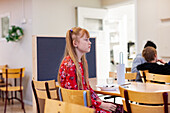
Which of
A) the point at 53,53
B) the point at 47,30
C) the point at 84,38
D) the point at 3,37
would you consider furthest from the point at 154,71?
the point at 3,37

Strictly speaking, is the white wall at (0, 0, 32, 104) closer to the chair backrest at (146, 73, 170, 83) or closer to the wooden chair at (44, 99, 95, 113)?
the chair backrest at (146, 73, 170, 83)

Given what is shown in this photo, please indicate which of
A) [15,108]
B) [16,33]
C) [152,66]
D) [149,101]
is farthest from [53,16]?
[149,101]

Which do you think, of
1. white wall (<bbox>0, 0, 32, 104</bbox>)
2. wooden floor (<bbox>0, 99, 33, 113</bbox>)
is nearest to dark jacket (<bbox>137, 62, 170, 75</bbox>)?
wooden floor (<bbox>0, 99, 33, 113</bbox>)

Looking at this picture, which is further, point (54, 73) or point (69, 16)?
point (69, 16)

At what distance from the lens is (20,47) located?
6.19 meters

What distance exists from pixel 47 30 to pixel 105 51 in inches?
69.7

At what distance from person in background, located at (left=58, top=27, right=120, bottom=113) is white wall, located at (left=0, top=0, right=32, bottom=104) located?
11.5 ft

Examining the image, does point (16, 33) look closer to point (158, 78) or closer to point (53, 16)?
point (53, 16)

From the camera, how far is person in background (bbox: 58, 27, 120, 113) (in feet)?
7.70

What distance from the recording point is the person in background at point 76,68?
2.35 meters

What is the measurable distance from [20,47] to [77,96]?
438 cm

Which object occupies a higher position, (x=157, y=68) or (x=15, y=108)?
(x=157, y=68)

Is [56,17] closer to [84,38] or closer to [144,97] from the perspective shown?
[84,38]

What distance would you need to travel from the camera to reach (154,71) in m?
3.64
